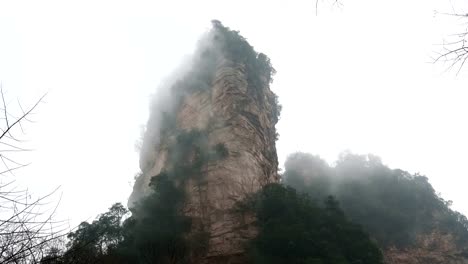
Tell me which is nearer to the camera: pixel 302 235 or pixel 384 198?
pixel 302 235

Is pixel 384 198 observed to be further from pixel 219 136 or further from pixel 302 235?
pixel 302 235

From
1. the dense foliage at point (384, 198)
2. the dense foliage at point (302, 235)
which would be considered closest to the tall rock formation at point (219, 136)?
the dense foliage at point (302, 235)

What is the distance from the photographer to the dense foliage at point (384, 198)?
29.8 meters

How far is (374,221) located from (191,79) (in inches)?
723

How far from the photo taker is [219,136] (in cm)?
2583

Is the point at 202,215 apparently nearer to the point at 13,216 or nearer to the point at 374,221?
the point at 374,221

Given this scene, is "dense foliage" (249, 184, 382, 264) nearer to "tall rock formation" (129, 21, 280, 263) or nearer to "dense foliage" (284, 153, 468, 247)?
"tall rock formation" (129, 21, 280, 263)

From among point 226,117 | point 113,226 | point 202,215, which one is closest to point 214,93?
point 226,117

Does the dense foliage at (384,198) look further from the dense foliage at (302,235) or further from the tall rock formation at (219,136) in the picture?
the dense foliage at (302,235)

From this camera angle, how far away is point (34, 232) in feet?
12.5

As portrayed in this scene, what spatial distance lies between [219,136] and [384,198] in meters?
15.8

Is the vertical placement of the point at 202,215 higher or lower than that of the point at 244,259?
higher

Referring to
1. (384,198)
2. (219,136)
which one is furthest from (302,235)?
(384,198)

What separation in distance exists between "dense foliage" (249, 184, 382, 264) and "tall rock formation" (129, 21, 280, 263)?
205 cm
